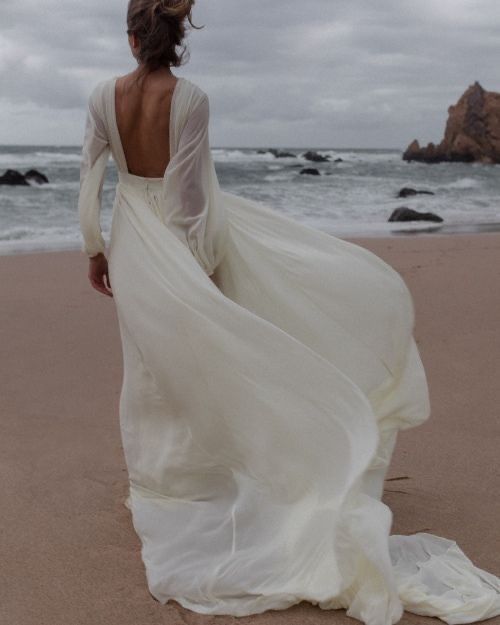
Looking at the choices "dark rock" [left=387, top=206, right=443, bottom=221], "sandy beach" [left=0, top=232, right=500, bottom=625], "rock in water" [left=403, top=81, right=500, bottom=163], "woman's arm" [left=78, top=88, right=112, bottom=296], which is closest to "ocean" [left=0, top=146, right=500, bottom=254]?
"dark rock" [left=387, top=206, right=443, bottom=221]

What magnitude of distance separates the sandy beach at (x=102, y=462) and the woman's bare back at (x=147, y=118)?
1.50m

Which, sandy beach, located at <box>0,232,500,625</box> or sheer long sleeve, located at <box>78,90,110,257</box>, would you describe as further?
sheer long sleeve, located at <box>78,90,110,257</box>

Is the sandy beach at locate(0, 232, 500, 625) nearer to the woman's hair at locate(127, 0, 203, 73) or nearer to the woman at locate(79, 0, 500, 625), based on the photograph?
the woman at locate(79, 0, 500, 625)

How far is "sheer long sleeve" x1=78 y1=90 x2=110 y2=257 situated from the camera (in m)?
3.28

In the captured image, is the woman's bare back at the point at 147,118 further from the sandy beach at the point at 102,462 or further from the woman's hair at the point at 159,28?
the sandy beach at the point at 102,462

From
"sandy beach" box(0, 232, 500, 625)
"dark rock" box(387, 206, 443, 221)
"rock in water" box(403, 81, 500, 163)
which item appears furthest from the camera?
"rock in water" box(403, 81, 500, 163)

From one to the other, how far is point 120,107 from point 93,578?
67.9 inches

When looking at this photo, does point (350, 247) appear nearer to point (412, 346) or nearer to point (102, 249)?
point (412, 346)

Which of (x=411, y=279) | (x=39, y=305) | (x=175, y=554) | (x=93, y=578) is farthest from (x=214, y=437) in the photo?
(x=411, y=279)

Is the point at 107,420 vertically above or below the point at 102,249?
below

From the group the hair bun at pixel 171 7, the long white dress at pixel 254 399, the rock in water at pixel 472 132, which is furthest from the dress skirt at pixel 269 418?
the rock in water at pixel 472 132

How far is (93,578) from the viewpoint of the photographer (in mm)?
3113

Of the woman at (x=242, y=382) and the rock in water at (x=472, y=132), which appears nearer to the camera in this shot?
the woman at (x=242, y=382)

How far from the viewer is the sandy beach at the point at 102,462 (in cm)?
298
